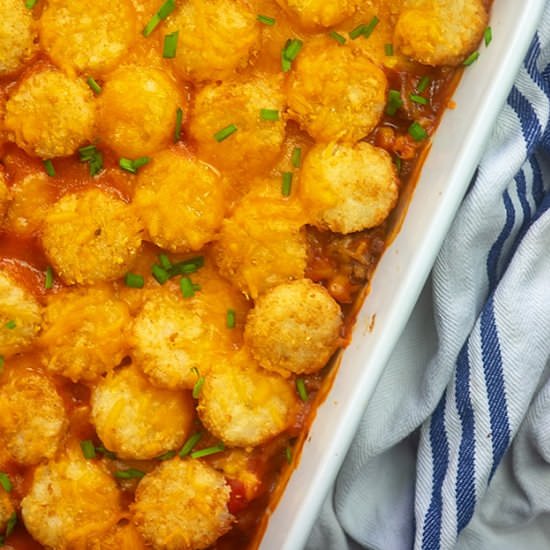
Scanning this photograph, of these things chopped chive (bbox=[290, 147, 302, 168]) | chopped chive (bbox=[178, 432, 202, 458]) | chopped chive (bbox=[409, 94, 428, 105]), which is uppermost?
chopped chive (bbox=[409, 94, 428, 105])

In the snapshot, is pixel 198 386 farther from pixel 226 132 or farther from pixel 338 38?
pixel 338 38

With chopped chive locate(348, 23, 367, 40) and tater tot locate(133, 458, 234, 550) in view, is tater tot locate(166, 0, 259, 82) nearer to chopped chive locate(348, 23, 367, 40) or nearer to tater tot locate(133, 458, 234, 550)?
chopped chive locate(348, 23, 367, 40)

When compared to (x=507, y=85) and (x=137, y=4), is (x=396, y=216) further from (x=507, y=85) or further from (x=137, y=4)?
(x=137, y=4)

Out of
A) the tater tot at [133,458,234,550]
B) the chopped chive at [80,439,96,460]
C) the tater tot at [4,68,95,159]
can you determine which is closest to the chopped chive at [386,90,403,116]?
the tater tot at [4,68,95,159]

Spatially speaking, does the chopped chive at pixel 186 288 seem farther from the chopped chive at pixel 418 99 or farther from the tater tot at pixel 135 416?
the chopped chive at pixel 418 99

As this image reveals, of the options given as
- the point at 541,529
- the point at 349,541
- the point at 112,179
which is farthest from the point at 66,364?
the point at 541,529

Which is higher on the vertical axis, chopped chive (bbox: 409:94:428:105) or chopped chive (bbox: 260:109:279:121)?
chopped chive (bbox: 409:94:428:105)
